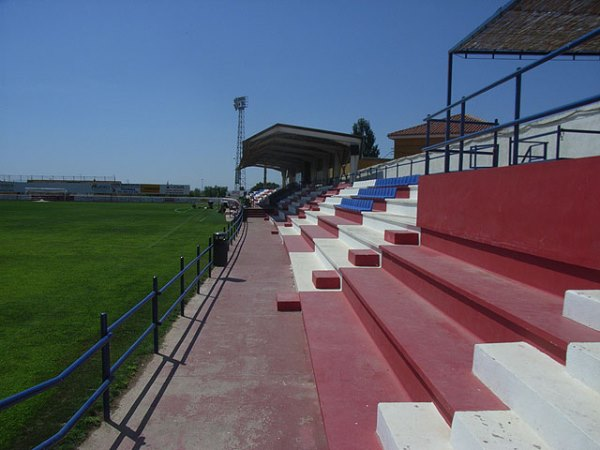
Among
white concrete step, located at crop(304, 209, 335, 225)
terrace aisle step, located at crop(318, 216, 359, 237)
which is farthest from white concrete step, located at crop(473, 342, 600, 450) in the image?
white concrete step, located at crop(304, 209, 335, 225)

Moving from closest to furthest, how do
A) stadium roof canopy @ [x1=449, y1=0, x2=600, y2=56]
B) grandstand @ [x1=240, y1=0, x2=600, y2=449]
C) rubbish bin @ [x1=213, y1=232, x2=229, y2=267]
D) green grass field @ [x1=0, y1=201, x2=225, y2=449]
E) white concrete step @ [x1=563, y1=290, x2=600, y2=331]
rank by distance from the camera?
grandstand @ [x1=240, y1=0, x2=600, y2=449]
white concrete step @ [x1=563, y1=290, x2=600, y2=331]
green grass field @ [x1=0, y1=201, x2=225, y2=449]
stadium roof canopy @ [x1=449, y1=0, x2=600, y2=56]
rubbish bin @ [x1=213, y1=232, x2=229, y2=267]

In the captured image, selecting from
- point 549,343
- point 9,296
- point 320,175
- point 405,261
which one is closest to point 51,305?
point 9,296

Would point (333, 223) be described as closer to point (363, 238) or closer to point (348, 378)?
point (363, 238)

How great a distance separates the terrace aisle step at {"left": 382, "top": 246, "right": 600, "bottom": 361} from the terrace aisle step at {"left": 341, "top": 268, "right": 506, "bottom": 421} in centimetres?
16

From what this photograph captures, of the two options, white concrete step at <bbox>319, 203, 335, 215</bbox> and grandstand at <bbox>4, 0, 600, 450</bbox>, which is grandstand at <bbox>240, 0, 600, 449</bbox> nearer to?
grandstand at <bbox>4, 0, 600, 450</bbox>

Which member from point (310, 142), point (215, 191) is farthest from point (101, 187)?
point (310, 142)

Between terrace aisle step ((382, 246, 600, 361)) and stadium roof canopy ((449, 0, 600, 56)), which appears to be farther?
stadium roof canopy ((449, 0, 600, 56))

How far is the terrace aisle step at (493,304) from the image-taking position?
8.42 feet

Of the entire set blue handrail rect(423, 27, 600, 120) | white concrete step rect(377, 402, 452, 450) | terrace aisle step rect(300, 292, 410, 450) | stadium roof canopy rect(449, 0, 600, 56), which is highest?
stadium roof canopy rect(449, 0, 600, 56)

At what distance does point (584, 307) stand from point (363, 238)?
17.0 ft

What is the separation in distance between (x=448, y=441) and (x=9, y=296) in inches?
317

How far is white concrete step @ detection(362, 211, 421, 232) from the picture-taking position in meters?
7.17

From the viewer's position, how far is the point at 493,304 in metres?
3.13

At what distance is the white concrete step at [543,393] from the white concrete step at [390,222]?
4207mm
